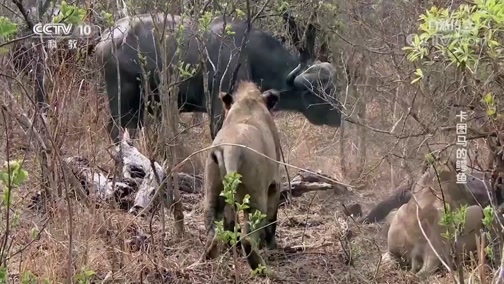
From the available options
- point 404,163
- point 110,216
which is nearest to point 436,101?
point 404,163

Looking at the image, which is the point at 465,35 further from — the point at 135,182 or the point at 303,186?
the point at 135,182

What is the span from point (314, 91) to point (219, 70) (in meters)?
1.32

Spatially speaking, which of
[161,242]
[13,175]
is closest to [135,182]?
[161,242]

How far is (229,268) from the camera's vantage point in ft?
20.4

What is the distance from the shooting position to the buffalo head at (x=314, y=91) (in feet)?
34.9

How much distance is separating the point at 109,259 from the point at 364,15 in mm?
5302

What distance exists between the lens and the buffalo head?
34.9 ft

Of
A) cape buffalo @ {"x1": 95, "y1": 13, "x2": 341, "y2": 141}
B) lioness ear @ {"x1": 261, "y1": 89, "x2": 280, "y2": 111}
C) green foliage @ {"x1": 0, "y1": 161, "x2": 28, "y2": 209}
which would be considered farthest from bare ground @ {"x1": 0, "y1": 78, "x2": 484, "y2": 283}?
cape buffalo @ {"x1": 95, "y1": 13, "x2": 341, "y2": 141}

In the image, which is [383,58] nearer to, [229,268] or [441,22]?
[229,268]

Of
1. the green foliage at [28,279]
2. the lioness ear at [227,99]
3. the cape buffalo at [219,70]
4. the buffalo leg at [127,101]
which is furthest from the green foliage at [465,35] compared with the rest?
the buffalo leg at [127,101]

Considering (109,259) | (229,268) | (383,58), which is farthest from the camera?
(383,58)
